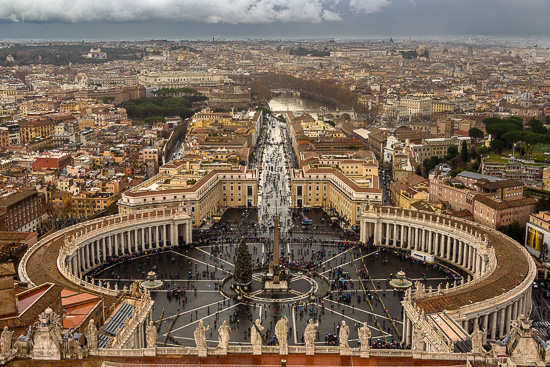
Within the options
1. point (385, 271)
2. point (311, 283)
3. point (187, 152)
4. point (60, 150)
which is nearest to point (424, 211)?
point (385, 271)

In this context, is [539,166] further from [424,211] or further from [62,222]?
[62,222]

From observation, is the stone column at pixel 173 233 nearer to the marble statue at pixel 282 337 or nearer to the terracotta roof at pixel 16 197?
the terracotta roof at pixel 16 197

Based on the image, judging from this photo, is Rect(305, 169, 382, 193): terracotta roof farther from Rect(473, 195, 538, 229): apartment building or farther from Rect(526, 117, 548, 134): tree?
Rect(526, 117, 548, 134): tree

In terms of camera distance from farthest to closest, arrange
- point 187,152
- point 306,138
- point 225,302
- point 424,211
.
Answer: point 306,138, point 187,152, point 424,211, point 225,302

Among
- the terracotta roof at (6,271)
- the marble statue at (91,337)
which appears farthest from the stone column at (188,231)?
the marble statue at (91,337)

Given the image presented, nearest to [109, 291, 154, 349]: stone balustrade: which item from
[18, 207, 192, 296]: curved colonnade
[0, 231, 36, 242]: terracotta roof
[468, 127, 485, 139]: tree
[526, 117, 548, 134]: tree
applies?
[18, 207, 192, 296]: curved colonnade
